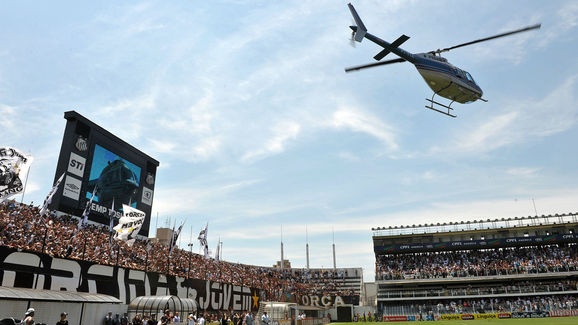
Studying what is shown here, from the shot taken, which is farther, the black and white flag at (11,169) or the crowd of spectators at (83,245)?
the crowd of spectators at (83,245)

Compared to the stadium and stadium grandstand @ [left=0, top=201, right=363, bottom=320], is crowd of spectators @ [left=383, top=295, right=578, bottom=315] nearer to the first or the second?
the stadium

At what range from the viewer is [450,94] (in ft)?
77.9

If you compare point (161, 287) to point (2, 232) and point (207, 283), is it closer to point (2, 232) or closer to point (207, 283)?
point (207, 283)

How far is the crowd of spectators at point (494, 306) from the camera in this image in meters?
47.5

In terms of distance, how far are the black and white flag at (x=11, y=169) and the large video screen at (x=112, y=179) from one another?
15298 millimetres

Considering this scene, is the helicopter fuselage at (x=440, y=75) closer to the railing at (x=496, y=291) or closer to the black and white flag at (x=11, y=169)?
the black and white flag at (x=11, y=169)

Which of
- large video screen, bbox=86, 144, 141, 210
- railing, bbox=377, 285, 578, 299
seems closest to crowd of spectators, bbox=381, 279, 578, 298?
railing, bbox=377, 285, 578, 299

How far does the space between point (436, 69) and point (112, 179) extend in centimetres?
3324

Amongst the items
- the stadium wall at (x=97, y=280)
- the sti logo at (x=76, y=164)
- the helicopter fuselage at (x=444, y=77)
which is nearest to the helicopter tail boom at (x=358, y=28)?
the helicopter fuselage at (x=444, y=77)

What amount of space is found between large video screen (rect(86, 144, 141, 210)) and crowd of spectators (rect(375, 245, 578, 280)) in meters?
37.8

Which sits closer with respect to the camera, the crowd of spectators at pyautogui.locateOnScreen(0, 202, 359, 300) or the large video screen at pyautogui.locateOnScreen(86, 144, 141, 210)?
the crowd of spectators at pyautogui.locateOnScreen(0, 202, 359, 300)

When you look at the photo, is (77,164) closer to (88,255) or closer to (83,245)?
(83,245)

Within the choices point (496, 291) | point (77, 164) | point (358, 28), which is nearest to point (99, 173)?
point (77, 164)

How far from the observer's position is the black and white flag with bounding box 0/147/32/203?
2113 centimetres
